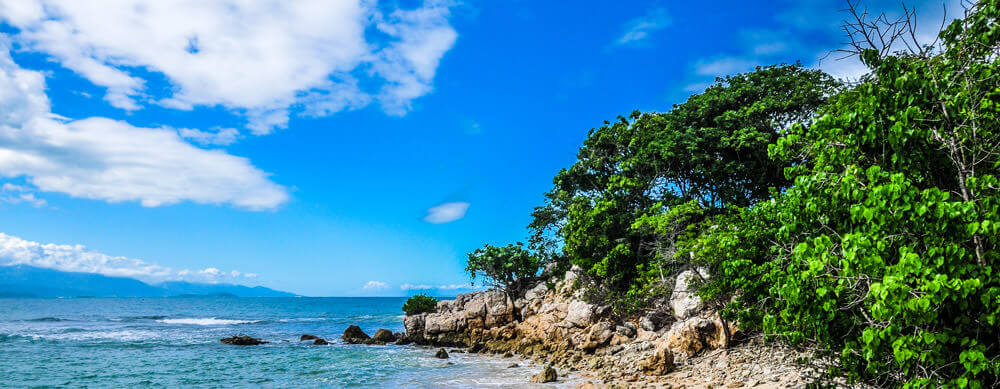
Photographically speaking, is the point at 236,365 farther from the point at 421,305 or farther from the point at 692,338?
the point at 692,338

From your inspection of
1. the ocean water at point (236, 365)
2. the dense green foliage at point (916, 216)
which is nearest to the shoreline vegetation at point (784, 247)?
the dense green foliage at point (916, 216)

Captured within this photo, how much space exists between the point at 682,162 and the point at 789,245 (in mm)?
16563

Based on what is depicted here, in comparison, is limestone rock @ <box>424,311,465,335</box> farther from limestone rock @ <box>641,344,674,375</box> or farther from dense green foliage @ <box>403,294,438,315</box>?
limestone rock @ <box>641,344,674,375</box>

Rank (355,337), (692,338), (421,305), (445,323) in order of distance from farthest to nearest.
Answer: (421,305)
(355,337)
(445,323)
(692,338)

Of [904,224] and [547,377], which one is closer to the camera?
[904,224]

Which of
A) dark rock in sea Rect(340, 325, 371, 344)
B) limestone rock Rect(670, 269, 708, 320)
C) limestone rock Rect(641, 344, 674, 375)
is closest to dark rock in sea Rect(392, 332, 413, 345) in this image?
dark rock in sea Rect(340, 325, 371, 344)

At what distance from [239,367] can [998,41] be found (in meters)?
27.0

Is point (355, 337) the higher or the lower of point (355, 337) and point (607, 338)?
the lower

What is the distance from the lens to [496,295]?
31578 mm

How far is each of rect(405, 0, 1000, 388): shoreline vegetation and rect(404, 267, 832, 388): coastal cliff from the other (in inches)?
3.8

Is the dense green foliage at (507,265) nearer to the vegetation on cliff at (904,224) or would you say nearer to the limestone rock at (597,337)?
the limestone rock at (597,337)

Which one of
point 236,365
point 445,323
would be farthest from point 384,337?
point 236,365

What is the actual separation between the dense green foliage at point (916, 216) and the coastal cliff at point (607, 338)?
161 inches

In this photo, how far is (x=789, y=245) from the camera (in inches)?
362
